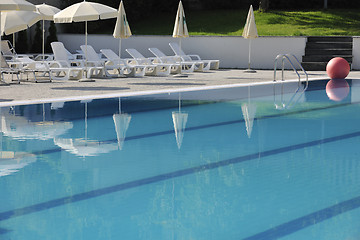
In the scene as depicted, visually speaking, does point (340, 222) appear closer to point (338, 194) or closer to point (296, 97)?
point (338, 194)

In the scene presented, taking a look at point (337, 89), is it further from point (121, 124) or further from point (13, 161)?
point (13, 161)

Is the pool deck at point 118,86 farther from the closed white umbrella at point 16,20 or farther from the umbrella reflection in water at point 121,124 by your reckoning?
the umbrella reflection in water at point 121,124

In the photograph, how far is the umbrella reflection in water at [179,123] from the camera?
31.0 ft

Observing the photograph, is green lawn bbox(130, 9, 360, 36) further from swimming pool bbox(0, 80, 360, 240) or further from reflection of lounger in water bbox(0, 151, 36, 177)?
reflection of lounger in water bbox(0, 151, 36, 177)

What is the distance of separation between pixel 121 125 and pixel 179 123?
1.02 m

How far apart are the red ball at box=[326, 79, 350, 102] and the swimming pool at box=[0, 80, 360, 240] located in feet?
6.52

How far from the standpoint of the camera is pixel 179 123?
1095 cm

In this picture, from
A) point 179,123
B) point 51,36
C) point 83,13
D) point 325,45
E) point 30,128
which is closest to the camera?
point 30,128

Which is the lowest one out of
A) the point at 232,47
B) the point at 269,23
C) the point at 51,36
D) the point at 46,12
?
the point at 232,47

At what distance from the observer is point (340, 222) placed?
17.1 feet

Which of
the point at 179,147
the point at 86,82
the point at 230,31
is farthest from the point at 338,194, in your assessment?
the point at 230,31

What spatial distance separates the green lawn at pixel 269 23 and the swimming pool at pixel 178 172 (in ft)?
45.0

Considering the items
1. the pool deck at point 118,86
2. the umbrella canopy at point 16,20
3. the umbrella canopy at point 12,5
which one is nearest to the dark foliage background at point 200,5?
the pool deck at point 118,86

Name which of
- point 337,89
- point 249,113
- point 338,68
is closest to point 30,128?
point 249,113
